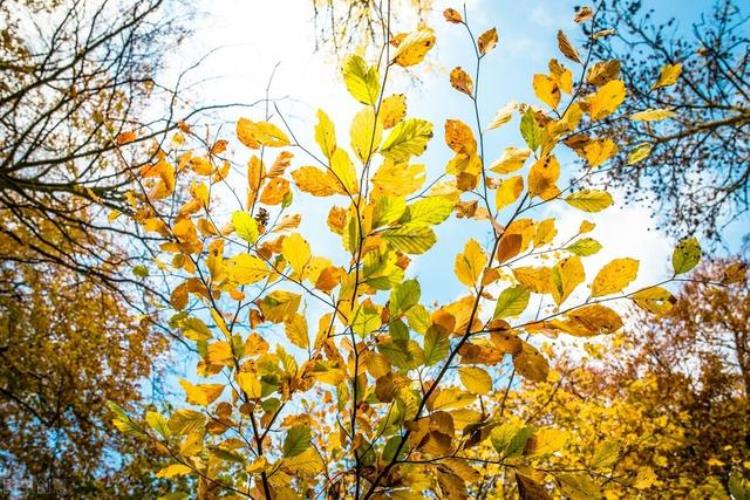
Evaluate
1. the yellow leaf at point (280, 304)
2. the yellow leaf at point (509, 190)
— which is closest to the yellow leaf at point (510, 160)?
the yellow leaf at point (509, 190)

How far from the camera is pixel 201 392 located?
31.9 inches

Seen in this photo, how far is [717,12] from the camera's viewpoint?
422cm

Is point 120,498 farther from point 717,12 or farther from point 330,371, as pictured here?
point 717,12

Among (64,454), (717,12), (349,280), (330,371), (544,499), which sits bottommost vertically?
(544,499)

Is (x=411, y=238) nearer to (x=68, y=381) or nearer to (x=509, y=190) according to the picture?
(x=509, y=190)

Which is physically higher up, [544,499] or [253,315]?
[253,315]

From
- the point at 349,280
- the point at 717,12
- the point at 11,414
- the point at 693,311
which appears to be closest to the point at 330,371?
the point at 349,280

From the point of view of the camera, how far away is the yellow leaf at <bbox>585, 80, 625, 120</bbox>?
692mm

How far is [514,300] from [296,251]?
335mm

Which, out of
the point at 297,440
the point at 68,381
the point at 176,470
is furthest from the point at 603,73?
the point at 68,381

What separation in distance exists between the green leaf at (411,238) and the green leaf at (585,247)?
9.2 inches

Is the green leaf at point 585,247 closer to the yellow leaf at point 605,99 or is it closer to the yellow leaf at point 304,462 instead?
the yellow leaf at point 605,99

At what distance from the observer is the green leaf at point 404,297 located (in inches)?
27.0

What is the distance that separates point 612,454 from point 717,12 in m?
5.08
